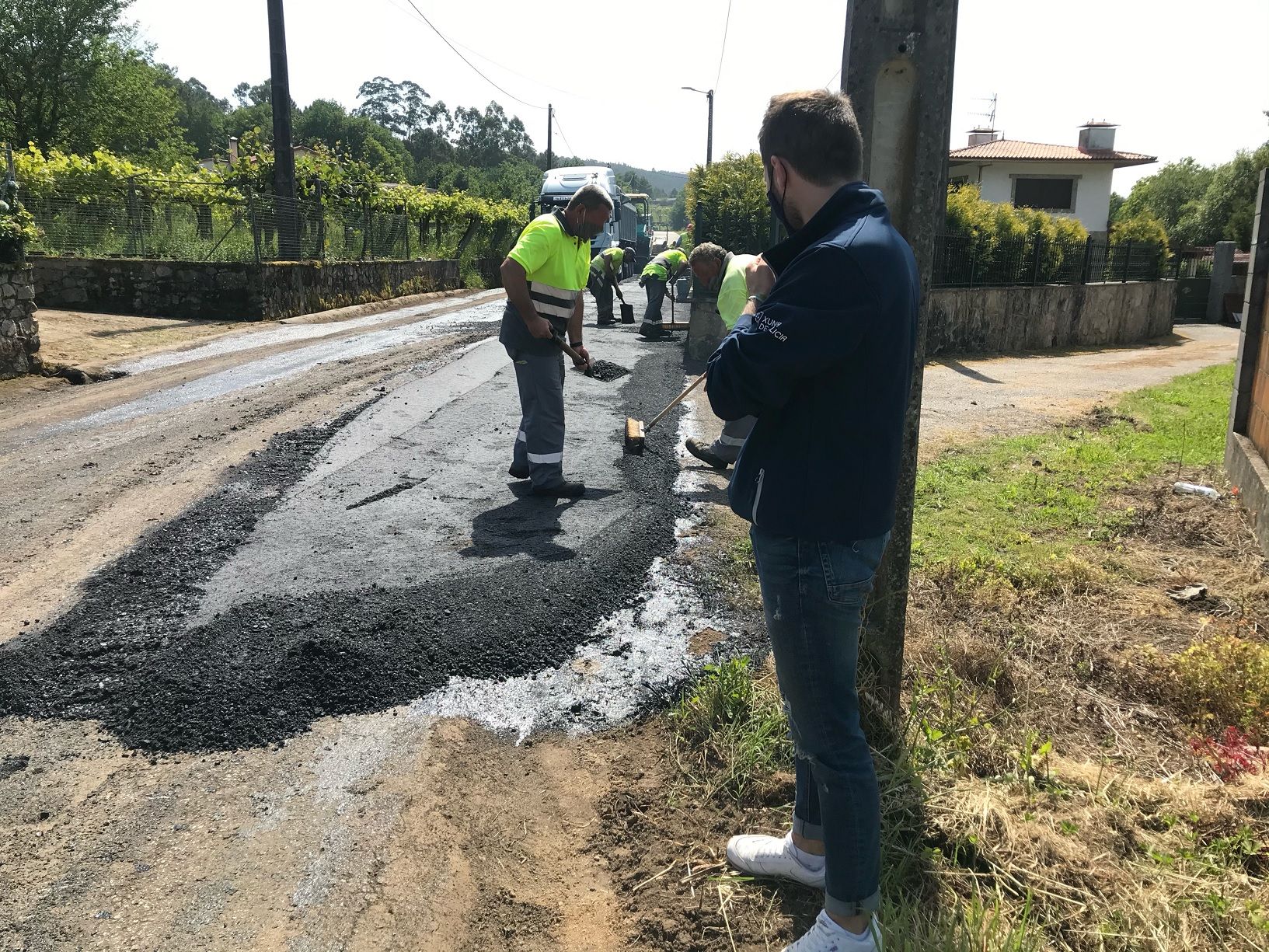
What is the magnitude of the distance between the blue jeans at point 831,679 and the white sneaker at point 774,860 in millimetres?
297

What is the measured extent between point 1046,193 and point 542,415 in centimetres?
3231

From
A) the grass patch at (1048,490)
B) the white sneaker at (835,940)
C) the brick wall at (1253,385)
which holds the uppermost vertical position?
the brick wall at (1253,385)

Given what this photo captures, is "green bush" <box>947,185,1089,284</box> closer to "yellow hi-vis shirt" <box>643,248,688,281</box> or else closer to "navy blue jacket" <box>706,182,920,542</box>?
"yellow hi-vis shirt" <box>643,248,688,281</box>

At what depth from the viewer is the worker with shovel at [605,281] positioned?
15.3 metres

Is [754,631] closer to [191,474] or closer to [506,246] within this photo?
[191,474]

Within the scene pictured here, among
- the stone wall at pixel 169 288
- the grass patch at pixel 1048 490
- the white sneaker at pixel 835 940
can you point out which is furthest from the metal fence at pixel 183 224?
the white sneaker at pixel 835 940

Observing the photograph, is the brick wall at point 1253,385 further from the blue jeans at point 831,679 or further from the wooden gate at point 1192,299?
the wooden gate at point 1192,299

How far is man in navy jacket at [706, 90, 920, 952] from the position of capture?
1.84 metres


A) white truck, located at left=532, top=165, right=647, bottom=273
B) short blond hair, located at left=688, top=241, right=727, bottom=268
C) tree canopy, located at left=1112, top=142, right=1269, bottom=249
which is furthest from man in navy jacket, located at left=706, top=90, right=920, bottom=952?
tree canopy, located at left=1112, top=142, right=1269, bottom=249

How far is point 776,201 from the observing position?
6.77ft

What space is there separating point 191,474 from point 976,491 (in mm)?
5484

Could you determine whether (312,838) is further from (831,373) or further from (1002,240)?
(1002,240)

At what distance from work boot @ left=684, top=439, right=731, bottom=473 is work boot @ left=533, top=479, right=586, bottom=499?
1.36 meters

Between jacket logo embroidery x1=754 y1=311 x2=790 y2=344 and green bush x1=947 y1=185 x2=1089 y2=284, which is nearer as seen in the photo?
jacket logo embroidery x1=754 y1=311 x2=790 y2=344
